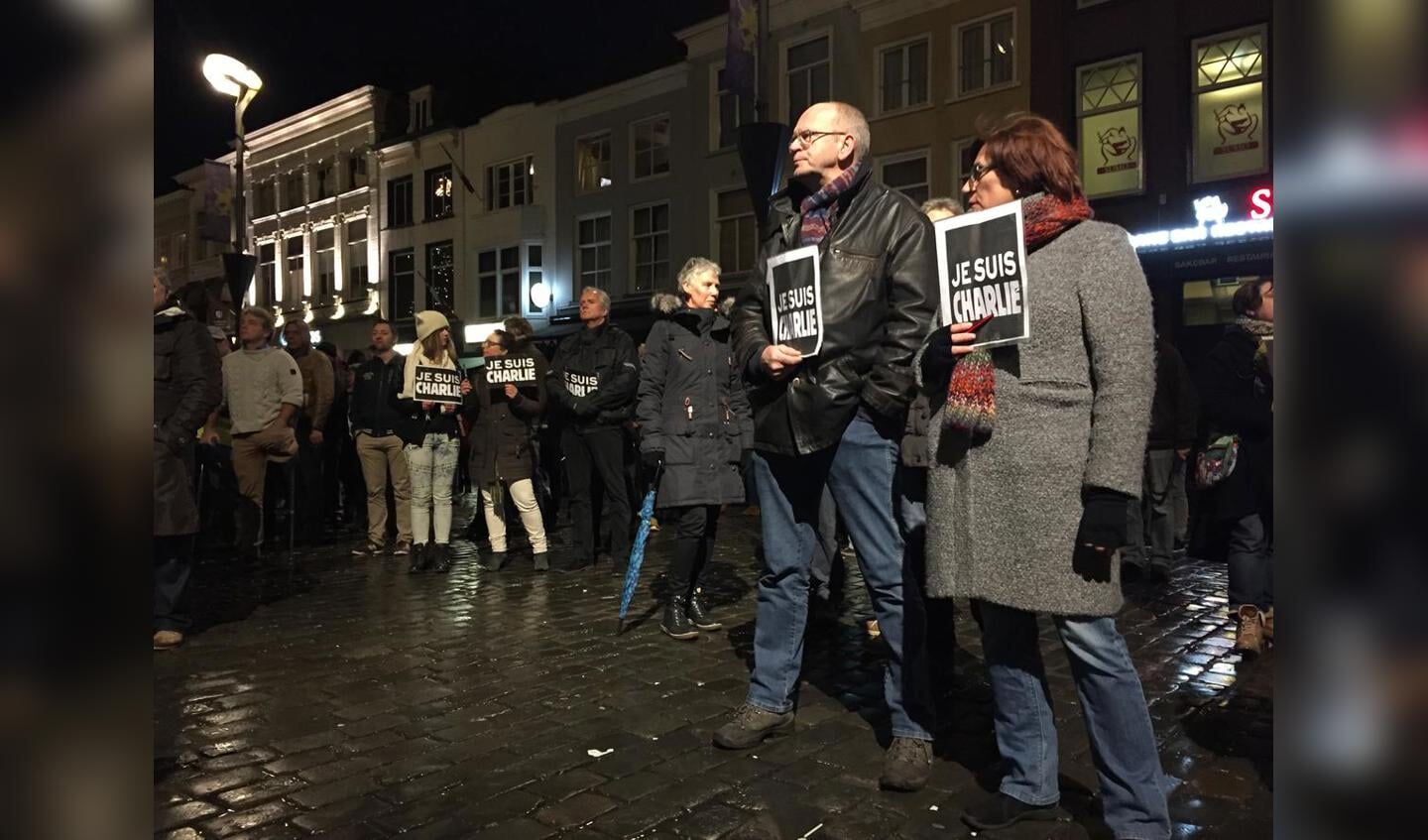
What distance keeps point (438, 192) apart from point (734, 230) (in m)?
15.4

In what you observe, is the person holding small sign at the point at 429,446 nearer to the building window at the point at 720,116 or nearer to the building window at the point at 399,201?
the building window at the point at 720,116

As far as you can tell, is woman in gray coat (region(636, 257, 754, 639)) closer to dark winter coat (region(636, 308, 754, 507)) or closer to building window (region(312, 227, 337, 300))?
dark winter coat (region(636, 308, 754, 507))

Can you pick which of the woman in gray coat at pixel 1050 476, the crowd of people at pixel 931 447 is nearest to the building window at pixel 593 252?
the crowd of people at pixel 931 447

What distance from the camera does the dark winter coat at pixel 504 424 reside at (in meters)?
7.77

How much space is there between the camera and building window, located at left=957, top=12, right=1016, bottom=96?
2055cm

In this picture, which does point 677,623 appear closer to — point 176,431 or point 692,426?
point 692,426

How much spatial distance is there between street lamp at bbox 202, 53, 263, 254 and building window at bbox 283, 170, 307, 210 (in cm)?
3242

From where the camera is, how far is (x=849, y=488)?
3367 millimetres

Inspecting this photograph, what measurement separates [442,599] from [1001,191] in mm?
5095

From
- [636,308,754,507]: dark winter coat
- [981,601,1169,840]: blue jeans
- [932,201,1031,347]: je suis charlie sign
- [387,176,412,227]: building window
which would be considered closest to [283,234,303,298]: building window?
→ [387,176,412,227]: building window

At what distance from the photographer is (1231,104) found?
17734 mm

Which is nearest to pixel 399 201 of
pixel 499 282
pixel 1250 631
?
pixel 499 282

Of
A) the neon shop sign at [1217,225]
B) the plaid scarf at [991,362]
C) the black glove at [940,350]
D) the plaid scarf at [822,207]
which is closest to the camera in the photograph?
the plaid scarf at [991,362]

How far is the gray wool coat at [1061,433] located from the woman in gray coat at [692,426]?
2816mm
